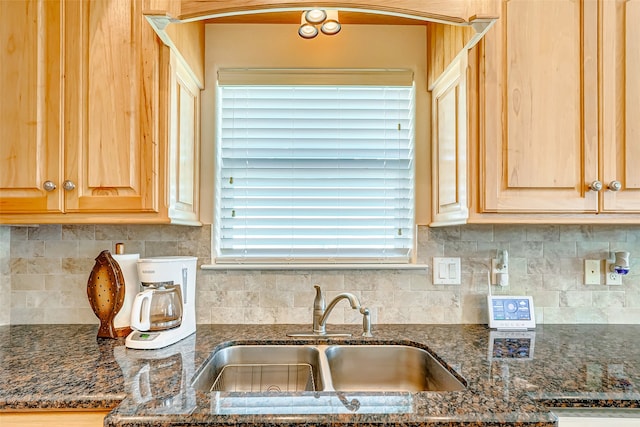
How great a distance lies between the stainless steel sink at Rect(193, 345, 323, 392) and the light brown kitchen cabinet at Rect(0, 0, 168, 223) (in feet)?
1.88

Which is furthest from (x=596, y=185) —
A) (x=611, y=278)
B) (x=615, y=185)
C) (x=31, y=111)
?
(x=31, y=111)

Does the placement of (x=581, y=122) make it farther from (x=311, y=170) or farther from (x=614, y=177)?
(x=311, y=170)

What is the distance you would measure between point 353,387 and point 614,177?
1.19 m

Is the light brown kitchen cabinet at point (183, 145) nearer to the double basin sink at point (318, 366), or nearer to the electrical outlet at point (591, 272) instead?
the double basin sink at point (318, 366)

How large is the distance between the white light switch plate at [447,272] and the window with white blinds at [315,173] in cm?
13

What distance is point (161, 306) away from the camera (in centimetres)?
143

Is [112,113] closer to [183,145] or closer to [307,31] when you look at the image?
[183,145]

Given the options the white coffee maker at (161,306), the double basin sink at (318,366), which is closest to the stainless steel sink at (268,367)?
the double basin sink at (318,366)

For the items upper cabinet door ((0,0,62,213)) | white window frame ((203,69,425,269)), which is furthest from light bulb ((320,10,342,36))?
upper cabinet door ((0,0,62,213))

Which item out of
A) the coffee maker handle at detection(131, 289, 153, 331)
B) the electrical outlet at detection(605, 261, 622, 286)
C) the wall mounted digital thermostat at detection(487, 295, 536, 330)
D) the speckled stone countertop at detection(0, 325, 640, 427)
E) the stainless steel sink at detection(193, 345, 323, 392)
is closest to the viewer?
the speckled stone countertop at detection(0, 325, 640, 427)

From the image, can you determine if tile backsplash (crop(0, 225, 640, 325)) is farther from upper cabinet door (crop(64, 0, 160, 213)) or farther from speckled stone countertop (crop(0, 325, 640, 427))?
upper cabinet door (crop(64, 0, 160, 213))

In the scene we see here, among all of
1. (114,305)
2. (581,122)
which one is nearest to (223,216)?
(114,305)

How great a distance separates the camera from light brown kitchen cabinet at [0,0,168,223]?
1355mm

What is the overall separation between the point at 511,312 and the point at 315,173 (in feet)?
3.31
